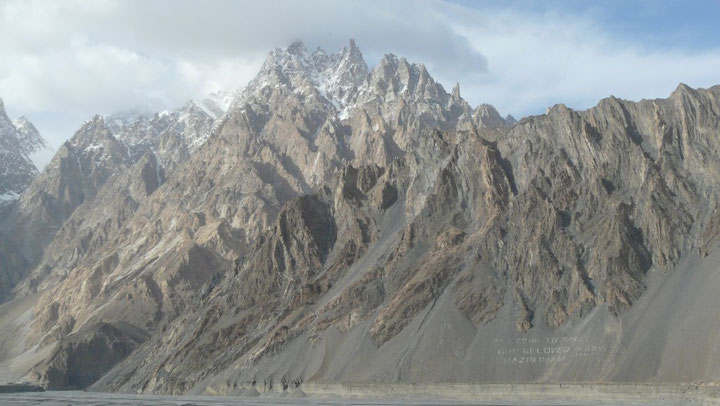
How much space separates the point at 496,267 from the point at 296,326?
44.5 m

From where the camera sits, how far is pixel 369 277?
7308 inches

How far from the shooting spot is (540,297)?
157 m

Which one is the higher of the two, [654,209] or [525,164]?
[525,164]

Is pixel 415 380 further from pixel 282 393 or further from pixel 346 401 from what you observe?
pixel 282 393

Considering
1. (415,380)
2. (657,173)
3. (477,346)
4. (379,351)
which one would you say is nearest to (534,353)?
(477,346)

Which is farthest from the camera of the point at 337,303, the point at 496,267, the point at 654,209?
the point at 337,303

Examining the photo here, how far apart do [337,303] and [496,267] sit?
35.0 m

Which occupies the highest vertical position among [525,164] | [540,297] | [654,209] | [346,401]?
[525,164]

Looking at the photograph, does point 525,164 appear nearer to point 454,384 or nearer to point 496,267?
point 496,267

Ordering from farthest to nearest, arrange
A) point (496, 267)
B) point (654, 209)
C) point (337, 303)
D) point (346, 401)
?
point (337, 303) < point (496, 267) < point (654, 209) < point (346, 401)

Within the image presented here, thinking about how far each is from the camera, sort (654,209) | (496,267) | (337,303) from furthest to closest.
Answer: (337,303) → (496,267) → (654,209)

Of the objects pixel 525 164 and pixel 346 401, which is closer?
pixel 346 401

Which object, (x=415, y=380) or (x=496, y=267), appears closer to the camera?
(x=415, y=380)

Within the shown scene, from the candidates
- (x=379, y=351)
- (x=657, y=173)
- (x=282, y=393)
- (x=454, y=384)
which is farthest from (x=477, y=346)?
(x=657, y=173)
